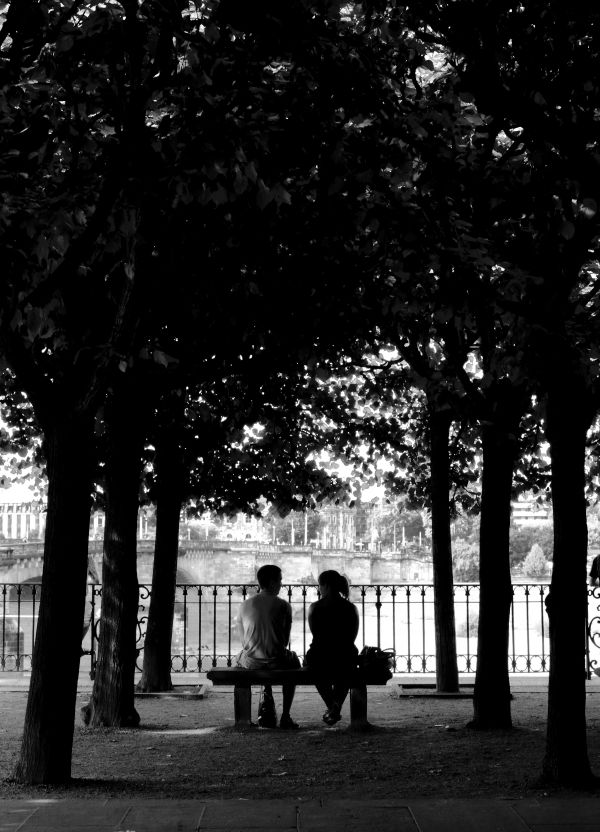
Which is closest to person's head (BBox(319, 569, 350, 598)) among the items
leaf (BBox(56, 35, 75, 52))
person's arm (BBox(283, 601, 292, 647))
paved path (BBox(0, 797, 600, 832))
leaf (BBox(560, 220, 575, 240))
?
person's arm (BBox(283, 601, 292, 647))

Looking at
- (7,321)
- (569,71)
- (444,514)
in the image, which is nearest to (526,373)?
(569,71)

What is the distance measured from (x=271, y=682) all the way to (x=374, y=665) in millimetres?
1006

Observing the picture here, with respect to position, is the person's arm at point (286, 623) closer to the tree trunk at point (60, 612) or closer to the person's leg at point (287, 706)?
the person's leg at point (287, 706)

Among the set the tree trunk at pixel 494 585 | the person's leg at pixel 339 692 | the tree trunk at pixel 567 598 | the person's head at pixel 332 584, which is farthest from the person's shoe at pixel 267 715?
the tree trunk at pixel 567 598

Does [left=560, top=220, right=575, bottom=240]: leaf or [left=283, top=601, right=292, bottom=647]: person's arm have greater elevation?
[left=560, top=220, right=575, bottom=240]: leaf

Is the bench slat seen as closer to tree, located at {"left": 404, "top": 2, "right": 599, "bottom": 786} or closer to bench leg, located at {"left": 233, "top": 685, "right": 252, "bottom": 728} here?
bench leg, located at {"left": 233, "top": 685, "right": 252, "bottom": 728}

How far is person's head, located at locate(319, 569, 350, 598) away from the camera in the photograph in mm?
10258

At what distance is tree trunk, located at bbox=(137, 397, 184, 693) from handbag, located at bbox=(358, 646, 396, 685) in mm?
3817

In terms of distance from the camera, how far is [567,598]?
6789 millimetres

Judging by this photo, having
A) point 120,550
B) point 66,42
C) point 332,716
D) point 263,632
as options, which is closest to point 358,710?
point 332,716

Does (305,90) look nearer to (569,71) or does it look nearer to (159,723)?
(569,71)

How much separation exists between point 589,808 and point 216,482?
9244 mm

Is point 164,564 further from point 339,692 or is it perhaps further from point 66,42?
point 66,42

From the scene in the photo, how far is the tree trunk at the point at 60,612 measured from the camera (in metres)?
6.73
